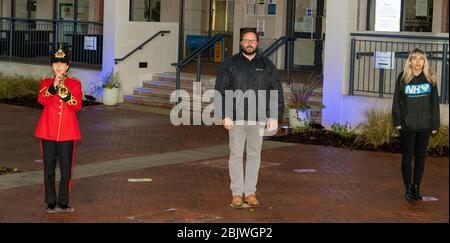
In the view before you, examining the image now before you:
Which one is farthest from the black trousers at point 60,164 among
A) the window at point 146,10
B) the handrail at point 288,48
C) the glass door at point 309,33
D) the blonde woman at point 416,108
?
the window at point 146,10

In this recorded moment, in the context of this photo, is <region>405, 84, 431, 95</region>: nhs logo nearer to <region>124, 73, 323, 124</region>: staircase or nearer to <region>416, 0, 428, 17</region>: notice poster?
<region>124, 73, 323, 124</region>: staircase

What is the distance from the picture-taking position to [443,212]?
890cm

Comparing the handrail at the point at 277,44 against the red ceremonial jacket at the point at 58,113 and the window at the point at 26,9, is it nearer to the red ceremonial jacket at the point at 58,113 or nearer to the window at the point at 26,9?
the red ceremonial jacket at the point at 58,113

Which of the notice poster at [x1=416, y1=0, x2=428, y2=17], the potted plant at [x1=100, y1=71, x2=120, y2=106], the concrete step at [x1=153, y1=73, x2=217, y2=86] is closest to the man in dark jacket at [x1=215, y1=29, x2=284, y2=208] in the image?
the concrete step at [x1=153, y1=73, x2=217, y2=86]

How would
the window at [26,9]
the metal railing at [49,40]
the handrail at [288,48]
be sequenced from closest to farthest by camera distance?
the handrail at [288,48] < the metal railing at [49,40] < the window at [26,9]

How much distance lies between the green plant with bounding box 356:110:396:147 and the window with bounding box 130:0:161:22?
12.8m

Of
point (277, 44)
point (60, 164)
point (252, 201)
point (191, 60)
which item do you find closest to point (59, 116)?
point (60, 164)

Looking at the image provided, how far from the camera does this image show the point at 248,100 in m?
8.54

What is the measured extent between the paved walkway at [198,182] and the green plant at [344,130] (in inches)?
39.0

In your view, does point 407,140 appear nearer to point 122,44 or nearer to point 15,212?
point 15,212

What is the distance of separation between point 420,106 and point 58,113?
152 inches

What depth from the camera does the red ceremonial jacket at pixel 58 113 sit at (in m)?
8.37

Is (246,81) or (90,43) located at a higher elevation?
(90,43)

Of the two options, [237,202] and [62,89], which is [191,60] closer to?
[237,202]
